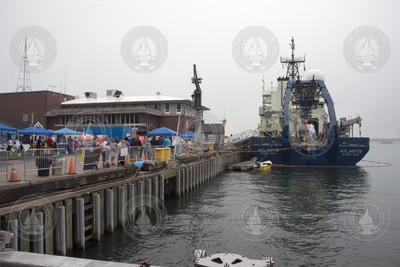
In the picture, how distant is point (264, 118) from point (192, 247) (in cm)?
4166

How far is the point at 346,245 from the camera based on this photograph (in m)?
11.2

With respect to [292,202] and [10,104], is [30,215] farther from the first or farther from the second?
[10,104]

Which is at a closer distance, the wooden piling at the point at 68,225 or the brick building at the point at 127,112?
the wooden piling at the point at 68,225

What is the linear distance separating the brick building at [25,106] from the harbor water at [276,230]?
4230 centimetres

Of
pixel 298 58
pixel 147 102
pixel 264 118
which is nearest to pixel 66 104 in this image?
pixel 147 102

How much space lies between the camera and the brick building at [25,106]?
174 ft

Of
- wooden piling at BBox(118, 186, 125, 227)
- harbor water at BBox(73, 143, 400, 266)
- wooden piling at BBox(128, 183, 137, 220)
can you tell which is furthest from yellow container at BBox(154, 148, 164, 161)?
wooden piling at BBox(118, 186, 125, 227)

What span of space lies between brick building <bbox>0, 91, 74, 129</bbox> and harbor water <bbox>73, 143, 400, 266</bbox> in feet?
139

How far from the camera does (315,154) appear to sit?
123ft

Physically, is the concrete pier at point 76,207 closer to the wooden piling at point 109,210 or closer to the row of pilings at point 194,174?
the wooden piling at point 109,210

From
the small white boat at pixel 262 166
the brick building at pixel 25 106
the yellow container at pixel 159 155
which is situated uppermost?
the brick building at pixel 25 106

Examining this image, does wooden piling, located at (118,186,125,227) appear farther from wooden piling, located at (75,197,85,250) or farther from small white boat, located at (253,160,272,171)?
small white boat, located at (253,160,272,171)

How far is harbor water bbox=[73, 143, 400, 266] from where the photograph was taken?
10102 mm

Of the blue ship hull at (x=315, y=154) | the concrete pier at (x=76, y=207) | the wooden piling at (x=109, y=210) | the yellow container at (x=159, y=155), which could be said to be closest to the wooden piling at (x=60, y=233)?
the concrete pier at (x=76, y=207)
